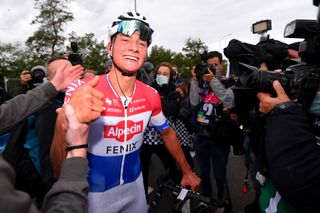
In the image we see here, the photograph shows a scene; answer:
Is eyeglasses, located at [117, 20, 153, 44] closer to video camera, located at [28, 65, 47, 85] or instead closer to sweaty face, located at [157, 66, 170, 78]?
sweaty face, located at [157, 66, 170, 78]

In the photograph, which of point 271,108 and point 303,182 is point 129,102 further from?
point 303,182

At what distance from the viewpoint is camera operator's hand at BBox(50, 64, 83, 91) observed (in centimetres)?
240

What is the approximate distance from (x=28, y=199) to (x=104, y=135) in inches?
48.0

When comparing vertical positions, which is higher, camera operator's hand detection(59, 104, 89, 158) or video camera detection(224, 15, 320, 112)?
video camera detection(224, 15, 320, 112)

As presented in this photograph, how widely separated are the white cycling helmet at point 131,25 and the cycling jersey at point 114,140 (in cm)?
44

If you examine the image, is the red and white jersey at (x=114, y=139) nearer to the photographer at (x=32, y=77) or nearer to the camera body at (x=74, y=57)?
the camera body at (x=74, y=57)

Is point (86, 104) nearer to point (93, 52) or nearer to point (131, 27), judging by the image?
point (131, 27)

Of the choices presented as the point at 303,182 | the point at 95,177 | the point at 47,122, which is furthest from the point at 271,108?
the point at 47,122

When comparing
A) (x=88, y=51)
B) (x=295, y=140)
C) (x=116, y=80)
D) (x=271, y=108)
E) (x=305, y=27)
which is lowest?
(x=295, y=140)

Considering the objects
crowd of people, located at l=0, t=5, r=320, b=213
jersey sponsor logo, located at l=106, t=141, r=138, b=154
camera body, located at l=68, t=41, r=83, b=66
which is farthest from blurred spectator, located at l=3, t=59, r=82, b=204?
camera body, located at l=68, t=41, r=83, b=66

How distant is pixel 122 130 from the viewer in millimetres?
2070

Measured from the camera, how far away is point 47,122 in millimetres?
2221

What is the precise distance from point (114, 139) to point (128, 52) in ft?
2.50

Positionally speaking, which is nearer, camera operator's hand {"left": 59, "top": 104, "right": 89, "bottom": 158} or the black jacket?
camera operator's hand {"left": 59, "top": 104, "right": 89, "bottom": 158}
